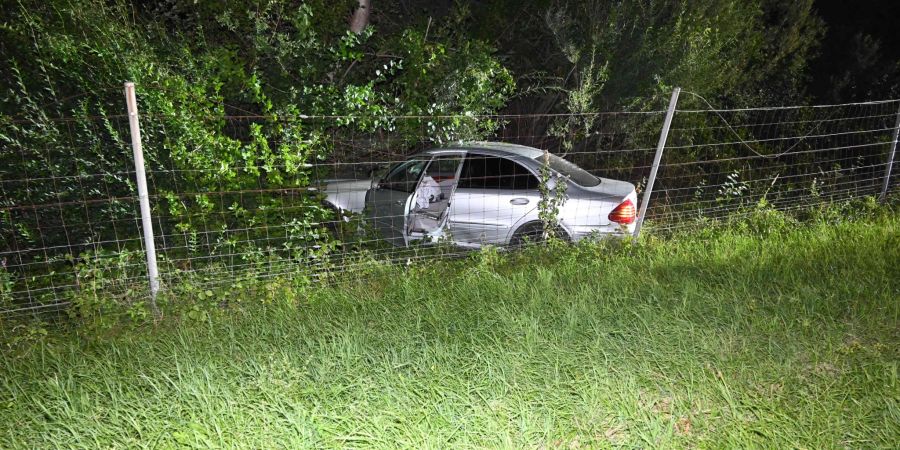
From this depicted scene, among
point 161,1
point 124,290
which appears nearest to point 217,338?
point 124,290

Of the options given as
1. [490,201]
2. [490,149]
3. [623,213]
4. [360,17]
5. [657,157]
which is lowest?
[623,213]

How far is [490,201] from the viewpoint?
6.91 metres

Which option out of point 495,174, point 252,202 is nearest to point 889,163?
point 495,174

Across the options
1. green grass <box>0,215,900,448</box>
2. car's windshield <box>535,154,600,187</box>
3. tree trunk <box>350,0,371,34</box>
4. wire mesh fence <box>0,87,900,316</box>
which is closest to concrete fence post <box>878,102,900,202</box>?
wire mesh fence <box>0,87,900,316</box>

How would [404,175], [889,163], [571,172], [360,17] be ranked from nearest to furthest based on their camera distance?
[571,172]
[404,175]
[889,163]
[360,17]

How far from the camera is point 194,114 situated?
5.47 m

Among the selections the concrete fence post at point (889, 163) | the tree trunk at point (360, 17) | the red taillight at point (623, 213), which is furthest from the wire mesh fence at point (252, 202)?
the concrete fence post at point (889, 163)

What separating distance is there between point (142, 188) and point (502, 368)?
298 cm

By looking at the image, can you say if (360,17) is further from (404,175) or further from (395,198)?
(395,198)

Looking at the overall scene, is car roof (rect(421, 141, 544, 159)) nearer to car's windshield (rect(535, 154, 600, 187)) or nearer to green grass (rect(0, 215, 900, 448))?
car's windshield (rect(535, 154, 600, 187))

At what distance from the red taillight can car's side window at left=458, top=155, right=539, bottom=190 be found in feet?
2.76

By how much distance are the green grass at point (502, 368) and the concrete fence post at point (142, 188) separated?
0.40m

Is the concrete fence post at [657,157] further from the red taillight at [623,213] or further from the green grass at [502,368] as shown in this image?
the green grass at [502,368]

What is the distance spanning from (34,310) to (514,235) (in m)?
4.32
